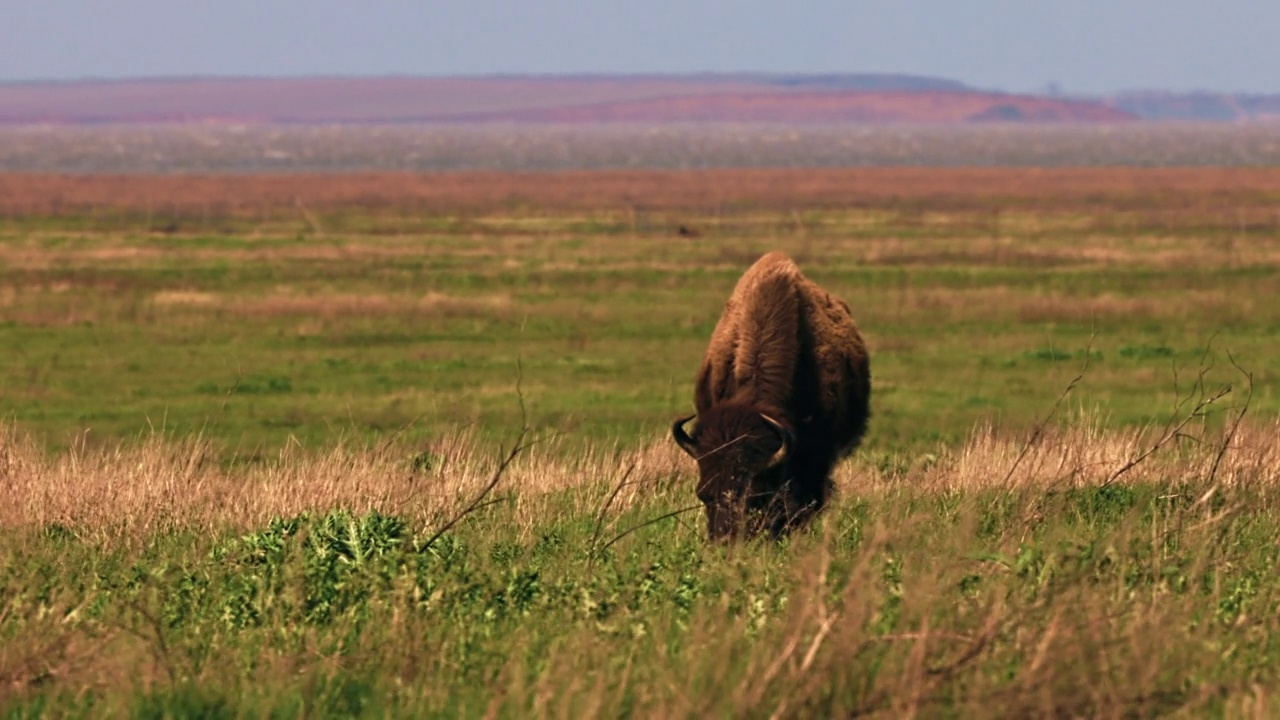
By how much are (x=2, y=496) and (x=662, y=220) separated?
162ft

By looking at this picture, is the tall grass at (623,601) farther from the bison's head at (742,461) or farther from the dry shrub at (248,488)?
the bison's head at (742,461)

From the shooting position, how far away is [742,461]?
888cm

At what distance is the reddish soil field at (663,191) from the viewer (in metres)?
67.6

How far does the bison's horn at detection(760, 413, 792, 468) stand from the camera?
353 inches

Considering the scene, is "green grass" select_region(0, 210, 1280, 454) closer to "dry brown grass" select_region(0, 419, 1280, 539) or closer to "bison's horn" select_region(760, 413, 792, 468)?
"dry brown grass" select_region(0, 419, 1280, 539)

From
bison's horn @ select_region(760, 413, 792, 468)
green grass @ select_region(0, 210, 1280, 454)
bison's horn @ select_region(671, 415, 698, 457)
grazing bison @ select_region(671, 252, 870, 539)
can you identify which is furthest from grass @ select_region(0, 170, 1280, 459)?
bison's horn @ select_region(760, 413, 792, 468)

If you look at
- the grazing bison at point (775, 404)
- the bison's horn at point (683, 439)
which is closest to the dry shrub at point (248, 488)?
the bison's horn at point (683, 439)

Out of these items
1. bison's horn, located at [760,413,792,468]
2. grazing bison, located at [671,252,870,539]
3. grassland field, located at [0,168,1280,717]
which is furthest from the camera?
bison's horn, located at [760,413,792,468]

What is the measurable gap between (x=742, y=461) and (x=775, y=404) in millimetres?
970

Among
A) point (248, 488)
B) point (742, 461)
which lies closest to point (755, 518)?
point (742, 461)

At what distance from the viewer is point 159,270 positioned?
120 feet

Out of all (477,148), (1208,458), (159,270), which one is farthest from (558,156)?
(1208,458)

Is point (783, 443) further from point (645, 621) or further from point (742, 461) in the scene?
point (645, 621)

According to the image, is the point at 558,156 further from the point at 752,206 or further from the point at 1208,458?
the point at 1208,458
